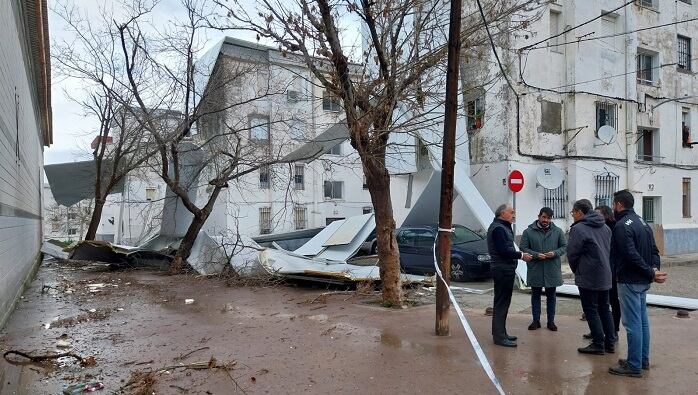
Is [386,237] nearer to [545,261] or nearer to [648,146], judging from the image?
[545,261]

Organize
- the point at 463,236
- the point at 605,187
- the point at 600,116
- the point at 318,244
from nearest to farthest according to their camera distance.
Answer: the point at 463,236 → the point at 318,244 → the point at 605,187 → the point at 600,116

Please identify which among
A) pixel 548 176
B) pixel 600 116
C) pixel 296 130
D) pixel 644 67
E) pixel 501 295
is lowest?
pixel 501 295

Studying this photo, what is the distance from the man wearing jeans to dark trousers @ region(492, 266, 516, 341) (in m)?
1.21

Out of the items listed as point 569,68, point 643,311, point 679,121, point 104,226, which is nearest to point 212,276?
point 643,311

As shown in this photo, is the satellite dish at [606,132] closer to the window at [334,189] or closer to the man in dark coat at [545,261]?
the man in dark coat at [545,261]

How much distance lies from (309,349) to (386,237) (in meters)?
3.00

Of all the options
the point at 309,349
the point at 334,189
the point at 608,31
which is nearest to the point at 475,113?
the point at 309,349

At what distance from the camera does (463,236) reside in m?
13.7

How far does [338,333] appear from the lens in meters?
7.04

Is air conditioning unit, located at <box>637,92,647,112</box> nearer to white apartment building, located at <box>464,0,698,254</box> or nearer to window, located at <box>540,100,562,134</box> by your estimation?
white apartment building, located at <box>464,0,698,254</box>

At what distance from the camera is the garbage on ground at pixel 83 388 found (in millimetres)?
4820

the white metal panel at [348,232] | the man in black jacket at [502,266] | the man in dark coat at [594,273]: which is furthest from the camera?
the white metal panel at [348,232]

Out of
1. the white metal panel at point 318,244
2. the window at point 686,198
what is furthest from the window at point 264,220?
the window at point 686,198

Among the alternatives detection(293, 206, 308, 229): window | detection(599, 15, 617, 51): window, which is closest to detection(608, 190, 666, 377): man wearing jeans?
detection(599, 15, 617, 51): window
